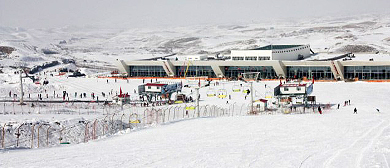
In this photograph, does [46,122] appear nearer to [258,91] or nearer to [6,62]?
[258,91]

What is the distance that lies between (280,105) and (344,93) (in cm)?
851

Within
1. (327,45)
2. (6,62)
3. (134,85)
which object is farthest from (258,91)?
(327,45)

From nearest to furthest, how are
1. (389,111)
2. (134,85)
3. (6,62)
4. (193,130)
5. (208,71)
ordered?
(193,130) < (389,111) < (134,85) < (208,71) < (6,62)

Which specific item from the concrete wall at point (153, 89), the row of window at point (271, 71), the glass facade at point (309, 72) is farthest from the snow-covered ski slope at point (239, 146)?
the glass facade at point (309, 72)

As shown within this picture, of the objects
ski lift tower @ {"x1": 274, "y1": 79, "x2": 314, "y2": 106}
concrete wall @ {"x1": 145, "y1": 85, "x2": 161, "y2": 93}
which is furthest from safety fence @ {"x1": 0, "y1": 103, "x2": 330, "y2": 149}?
concrete wall @ {"x1": 145, "y1": 85, "x2": 161, "y2": 93}

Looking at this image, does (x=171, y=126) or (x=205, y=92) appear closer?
(x=171, y=126)

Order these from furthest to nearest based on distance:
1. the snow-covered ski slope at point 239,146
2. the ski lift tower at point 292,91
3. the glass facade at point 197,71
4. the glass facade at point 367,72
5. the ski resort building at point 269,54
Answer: the glass facade at point 197,71
the ski resort building at point 269,54
the glass facade at point 367,72
the ski lift tower at point 292,91
the snow-covered ski slope at point 239,146

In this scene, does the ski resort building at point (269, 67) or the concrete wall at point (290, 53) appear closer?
the ski resort building at point (269, 67)

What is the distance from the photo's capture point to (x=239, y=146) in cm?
2114

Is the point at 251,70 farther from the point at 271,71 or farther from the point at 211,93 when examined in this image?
the point at 211,93

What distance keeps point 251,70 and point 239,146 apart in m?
42.9

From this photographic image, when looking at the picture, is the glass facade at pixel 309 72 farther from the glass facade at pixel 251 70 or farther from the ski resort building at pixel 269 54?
the ski resort building at pixel 269 54

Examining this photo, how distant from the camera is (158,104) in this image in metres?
43.8

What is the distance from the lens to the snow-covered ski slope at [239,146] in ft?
58.9
